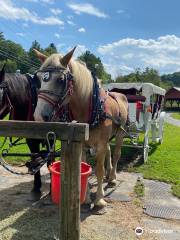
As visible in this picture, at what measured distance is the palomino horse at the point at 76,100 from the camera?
12.1 ft

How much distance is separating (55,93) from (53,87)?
74 millimetres

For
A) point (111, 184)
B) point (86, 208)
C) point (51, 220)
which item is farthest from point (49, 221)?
point (111, 184)

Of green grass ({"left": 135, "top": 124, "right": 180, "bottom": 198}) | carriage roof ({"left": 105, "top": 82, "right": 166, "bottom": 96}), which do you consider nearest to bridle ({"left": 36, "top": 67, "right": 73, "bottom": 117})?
green grass ({"left": 135, "top": 124, "right": 180, "bottom": 198})

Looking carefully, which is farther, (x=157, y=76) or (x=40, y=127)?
(x=157, y=76)

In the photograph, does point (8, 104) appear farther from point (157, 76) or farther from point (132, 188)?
point (157, 76)

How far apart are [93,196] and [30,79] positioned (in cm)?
206

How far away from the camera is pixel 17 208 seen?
471cm

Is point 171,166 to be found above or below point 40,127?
below

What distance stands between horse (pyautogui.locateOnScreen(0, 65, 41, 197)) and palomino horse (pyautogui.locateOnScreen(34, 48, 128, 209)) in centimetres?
63

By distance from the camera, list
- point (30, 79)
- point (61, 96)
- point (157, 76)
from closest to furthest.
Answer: point (61, 96)
point (30, 79)
point (157, 76)

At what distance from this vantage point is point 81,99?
4.27 m

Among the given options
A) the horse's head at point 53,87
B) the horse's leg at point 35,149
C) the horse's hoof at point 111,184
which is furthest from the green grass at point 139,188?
the horse's head at point 53,87

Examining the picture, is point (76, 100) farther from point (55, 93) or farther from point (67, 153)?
point (67, 153)

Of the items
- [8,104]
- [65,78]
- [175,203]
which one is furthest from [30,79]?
[175,203]
